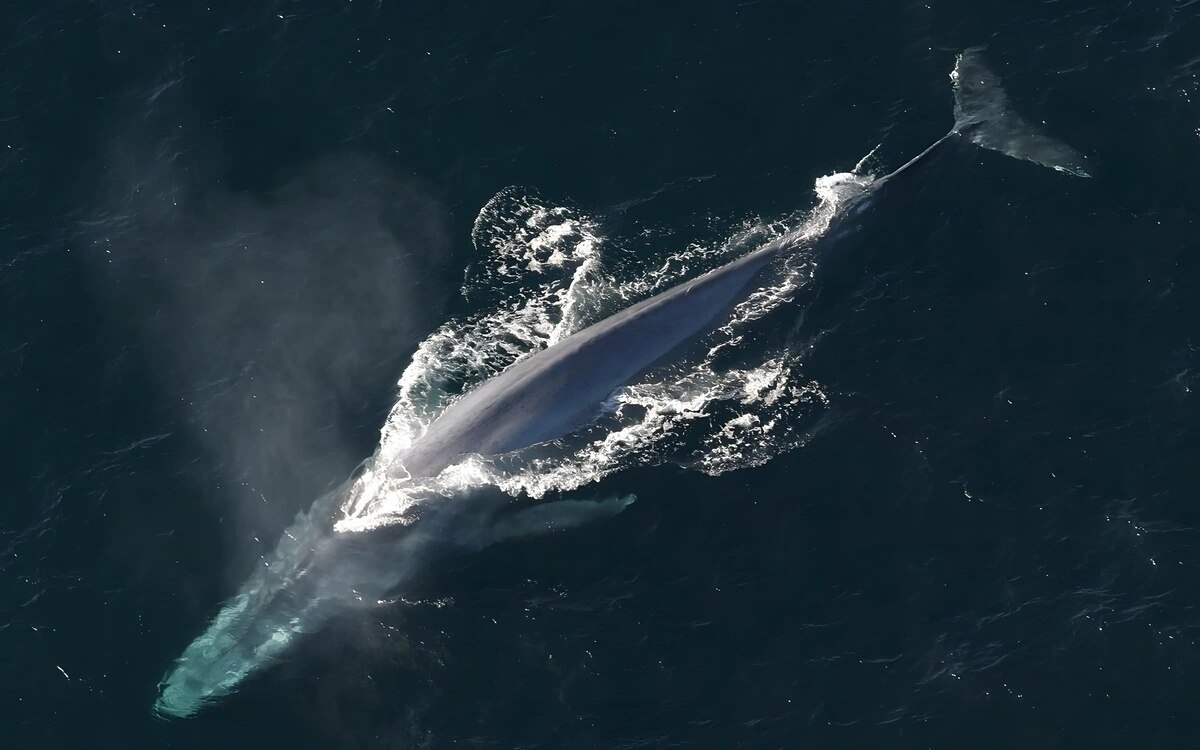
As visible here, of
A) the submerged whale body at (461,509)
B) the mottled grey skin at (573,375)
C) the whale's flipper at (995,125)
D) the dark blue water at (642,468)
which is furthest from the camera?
the whale's flipper at (995,125)

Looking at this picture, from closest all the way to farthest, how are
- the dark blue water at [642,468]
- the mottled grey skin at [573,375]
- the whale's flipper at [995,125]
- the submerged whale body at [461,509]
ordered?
1. the dark blue water at [642,468]
2. the submerged whale body at [461,509]
3. the mottled grey skin at [573,375]
4. the whale's flipper at [995,125]

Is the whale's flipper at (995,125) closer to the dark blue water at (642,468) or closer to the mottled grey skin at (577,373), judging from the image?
the dark blue water at (642,468)

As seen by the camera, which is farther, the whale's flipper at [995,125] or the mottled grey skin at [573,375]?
the whale's flipper at [995,125]

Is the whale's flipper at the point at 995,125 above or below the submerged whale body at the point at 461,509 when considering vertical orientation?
above

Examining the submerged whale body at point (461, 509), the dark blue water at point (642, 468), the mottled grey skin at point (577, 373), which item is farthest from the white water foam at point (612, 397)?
the dark blue water at point (642, 468)

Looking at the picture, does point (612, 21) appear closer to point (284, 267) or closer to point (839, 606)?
point (284, 267)

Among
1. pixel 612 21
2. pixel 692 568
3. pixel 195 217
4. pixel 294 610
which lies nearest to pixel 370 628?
pixel 294 610

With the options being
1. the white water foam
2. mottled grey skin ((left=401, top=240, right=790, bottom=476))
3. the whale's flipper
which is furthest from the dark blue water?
mottled grey skin ((left=401, top=240, right=790, bottom=476))
